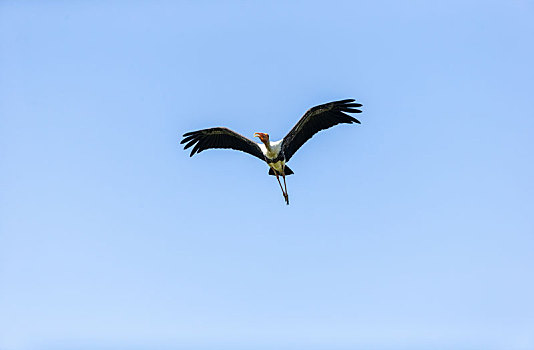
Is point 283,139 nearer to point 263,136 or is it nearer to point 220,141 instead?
point 263,136

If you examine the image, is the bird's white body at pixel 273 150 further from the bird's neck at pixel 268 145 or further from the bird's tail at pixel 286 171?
the bird's tail at pixel 286 171

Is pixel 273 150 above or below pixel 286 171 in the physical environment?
above

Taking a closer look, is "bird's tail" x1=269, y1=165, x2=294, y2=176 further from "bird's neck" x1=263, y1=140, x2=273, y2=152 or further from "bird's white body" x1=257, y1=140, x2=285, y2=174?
"bird's neck" x1=263, y1=140, x2=273, y2=152

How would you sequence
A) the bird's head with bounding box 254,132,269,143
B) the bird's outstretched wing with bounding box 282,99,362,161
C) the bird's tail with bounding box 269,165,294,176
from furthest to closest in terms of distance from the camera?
the bird's tail with bounding box 269,165,294,176
the bird's head with bounding box 254,132,269,143
the bird's outstretched wing with bounding box 282,99,362,161

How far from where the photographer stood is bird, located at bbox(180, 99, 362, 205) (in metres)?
16.1

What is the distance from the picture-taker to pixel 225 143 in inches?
706

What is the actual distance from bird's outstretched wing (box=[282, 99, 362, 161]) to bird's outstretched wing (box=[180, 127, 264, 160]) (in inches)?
39.0

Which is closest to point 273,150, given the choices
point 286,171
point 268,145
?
point 268,145

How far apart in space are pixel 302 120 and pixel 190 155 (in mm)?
3684

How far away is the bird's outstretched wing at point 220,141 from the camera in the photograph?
1745 centimetres

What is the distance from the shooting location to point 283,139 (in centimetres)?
1680

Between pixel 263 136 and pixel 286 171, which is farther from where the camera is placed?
pixel 286 171

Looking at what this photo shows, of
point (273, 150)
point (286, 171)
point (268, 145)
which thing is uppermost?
point (268, 145)

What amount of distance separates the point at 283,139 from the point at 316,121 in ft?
3.51
